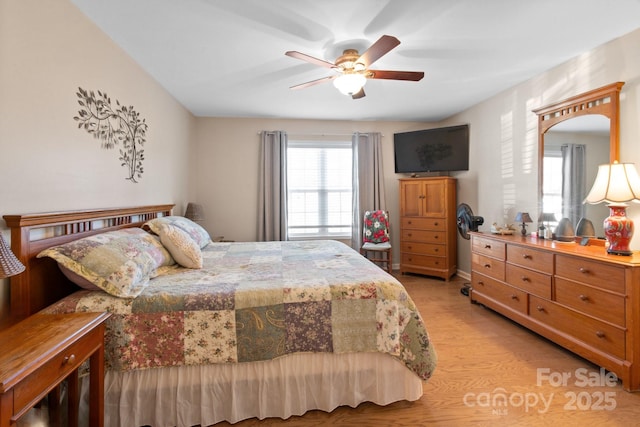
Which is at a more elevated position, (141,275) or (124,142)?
(124,142)

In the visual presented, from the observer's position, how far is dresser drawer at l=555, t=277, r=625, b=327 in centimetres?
184

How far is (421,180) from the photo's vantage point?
14.1ft

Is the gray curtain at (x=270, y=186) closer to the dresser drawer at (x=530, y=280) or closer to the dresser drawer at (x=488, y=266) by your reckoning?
the dresser drawer at (x=488, y=266)

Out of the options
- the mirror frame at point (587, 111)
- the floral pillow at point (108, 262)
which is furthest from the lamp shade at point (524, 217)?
Result: the floral pillow at point (108, 262)

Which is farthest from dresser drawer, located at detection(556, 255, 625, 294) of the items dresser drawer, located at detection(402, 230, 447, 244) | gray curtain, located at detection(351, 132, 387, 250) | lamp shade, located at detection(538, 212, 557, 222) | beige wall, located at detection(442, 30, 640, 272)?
gray curtain, located at detection(351, 132, 387, 250)

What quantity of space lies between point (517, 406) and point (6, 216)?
115 inches

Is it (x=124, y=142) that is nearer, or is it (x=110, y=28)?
(x=110, y=28)

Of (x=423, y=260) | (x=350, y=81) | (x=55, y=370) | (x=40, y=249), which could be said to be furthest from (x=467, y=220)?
(x=40, y=249)

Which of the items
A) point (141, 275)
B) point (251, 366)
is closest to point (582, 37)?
point (251, 366)

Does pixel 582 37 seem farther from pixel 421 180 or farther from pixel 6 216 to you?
pixel 6 216

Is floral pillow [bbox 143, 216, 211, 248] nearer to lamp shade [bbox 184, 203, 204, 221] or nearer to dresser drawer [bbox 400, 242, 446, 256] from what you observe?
lamp shade [bbox 184, 203, 204, 221]

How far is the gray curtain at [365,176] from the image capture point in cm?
460

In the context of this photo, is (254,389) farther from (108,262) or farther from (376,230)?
(376,230)

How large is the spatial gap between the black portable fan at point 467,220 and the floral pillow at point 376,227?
1066 mm
